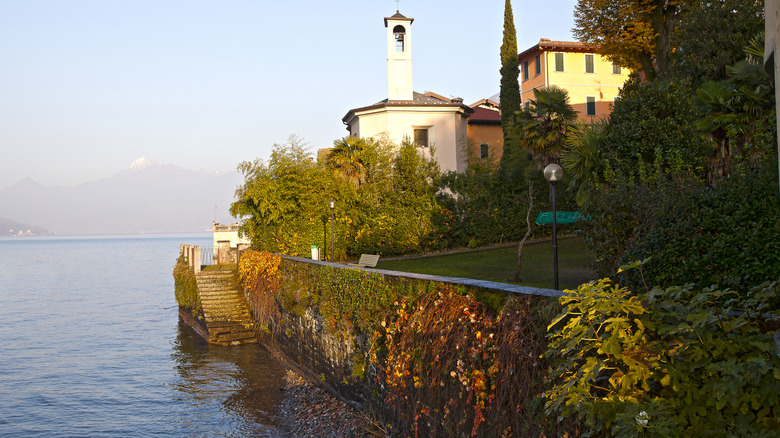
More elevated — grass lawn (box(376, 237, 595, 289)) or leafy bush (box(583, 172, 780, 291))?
leafy bush (box(583, 172, 780, 291))

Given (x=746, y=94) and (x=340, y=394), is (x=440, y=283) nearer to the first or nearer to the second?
(x=340, y=394)

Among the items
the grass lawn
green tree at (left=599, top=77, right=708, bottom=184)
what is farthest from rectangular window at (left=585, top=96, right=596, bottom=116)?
green tree at (left=599, top=77, right=708, bottom=184)

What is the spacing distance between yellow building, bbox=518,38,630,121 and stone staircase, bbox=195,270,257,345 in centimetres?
2632

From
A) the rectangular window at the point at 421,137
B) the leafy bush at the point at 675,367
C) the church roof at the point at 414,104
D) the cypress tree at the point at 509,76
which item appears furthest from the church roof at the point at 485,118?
the leafy bush at the point at 675,367

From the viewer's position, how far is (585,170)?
15727mm

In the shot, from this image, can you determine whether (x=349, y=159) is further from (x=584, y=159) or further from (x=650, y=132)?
(x=650, y=132)

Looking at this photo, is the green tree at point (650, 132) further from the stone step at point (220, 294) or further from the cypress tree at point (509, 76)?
the cypress tree at point (509, 76)

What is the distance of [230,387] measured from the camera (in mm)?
15625

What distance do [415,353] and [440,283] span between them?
114 cm

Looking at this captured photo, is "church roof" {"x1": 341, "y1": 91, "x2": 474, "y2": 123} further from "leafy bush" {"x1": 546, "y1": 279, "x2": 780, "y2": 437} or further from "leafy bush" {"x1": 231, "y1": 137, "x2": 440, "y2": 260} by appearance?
"leafy bush" {"x1": 546, "y1": 279, "x2": 780, "y2": 437}

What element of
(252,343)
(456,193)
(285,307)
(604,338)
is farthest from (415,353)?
(456,193)

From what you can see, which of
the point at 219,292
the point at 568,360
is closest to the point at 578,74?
the point at 219,292

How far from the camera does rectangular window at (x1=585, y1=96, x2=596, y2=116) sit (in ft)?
132

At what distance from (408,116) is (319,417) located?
2173 cm
